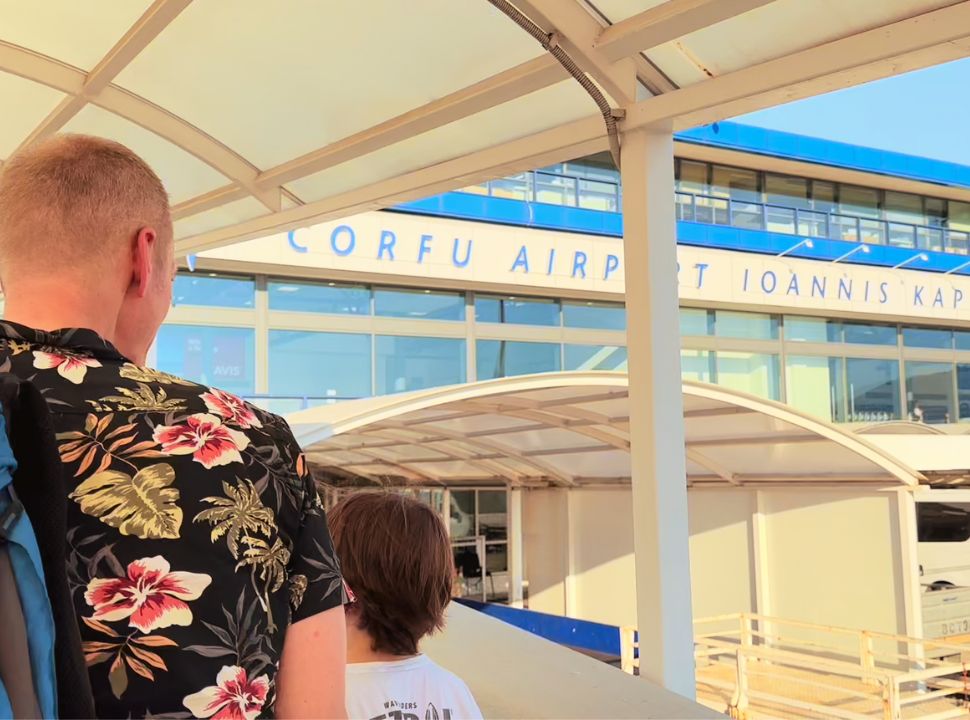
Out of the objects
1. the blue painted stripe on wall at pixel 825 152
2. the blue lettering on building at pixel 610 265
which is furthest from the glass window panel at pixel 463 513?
the blue painted stripe on wall at pixel 825 152

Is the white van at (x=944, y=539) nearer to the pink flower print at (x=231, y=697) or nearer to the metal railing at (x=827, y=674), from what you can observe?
the metal railing at (x=827, y=674)

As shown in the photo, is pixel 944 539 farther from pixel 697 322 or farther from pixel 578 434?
pixel 697 322

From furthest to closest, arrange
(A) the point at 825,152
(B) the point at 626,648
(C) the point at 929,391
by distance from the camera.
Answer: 1. (C) the point at 929,391
2. (A) the point at 825,152
3. (B) the point at 626,648

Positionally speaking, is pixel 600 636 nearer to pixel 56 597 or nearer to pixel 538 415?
pixel 538 415

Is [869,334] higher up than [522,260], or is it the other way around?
[522,260]

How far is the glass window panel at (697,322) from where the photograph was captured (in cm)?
2238

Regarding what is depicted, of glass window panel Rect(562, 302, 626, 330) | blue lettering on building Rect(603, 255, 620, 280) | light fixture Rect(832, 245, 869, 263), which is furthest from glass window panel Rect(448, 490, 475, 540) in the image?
light fixture Rect(832, 245, 869, 263)

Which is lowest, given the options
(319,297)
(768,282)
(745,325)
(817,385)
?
(817,385)

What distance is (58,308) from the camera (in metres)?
1.17

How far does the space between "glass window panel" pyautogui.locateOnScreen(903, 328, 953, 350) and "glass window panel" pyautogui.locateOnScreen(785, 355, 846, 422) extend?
2.92m

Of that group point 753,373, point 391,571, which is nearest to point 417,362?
point 753,373

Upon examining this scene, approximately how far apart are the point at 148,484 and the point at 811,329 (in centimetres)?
2455

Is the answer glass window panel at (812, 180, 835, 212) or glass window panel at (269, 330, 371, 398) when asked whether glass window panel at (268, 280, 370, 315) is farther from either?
glass window panel at (812, 180, 835, 212)

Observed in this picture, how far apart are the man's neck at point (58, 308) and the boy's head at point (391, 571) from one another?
38.5 inches
